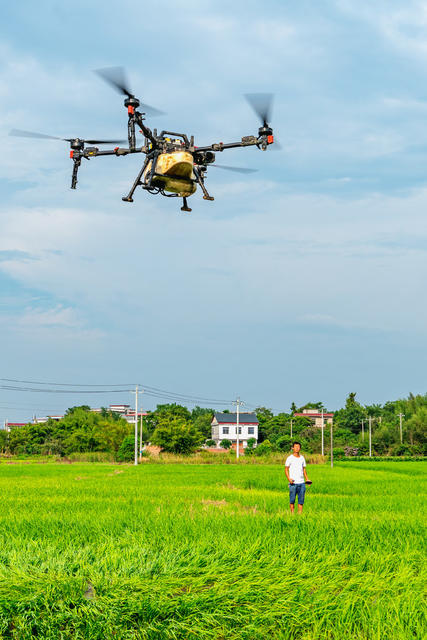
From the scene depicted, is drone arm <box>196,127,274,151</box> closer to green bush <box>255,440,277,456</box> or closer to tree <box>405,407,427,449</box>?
green bush <box>255,440,277,456</box>

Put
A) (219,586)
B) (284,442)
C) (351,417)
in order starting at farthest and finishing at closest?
(351,417), (284,442), (219,586)

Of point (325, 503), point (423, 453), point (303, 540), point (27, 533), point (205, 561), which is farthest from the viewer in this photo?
point (423, 453)

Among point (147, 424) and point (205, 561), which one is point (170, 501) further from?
point (147, 424)

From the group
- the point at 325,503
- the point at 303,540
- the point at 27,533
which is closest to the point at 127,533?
the point at 27,533

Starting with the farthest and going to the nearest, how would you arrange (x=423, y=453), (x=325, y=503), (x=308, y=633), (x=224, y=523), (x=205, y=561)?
1. (x=423, y=453)
2. (x=325, y=503)
3. (x=224, y=523)
4. (x=205, y=561)
5. (x=308, y=633)

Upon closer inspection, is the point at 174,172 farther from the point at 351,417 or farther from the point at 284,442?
the point at 351,417

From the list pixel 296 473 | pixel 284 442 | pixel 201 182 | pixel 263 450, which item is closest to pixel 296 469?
pixel 296 473

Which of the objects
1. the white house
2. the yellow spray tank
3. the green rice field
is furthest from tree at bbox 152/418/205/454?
the green rice field
